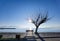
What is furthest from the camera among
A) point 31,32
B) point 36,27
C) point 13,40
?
point 31,32

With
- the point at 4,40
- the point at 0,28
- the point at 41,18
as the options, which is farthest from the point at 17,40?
the point at 0,28

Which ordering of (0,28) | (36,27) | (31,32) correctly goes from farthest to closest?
(0,28)
(31,32)
(36,27)

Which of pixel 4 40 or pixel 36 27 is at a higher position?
pixel 36 27

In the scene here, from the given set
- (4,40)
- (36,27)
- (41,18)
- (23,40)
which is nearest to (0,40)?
(4,40)

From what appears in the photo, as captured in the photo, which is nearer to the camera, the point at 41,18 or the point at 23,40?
the point at 23,40

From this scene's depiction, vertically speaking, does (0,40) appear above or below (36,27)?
below

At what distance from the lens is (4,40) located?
9.40 m

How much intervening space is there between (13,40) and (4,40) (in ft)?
2.24

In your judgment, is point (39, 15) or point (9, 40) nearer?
point (9, 40)

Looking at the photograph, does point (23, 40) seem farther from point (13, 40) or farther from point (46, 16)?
point (46, 16)

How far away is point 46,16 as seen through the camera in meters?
13.7

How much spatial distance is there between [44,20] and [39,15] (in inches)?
30.1

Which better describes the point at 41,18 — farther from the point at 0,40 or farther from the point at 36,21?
the point at 0,40

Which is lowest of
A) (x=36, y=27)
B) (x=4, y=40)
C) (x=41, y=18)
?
(x=4, y=40)
